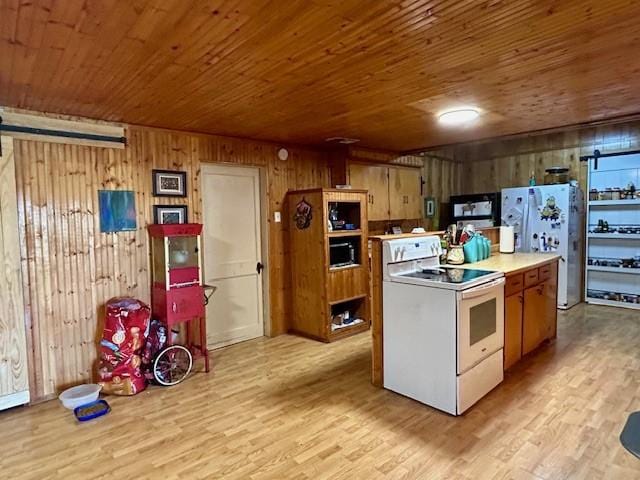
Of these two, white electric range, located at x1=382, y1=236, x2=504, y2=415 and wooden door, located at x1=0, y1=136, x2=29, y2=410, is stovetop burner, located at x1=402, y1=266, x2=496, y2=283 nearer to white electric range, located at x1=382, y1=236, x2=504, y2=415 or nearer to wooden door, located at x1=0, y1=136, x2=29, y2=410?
white electric range, located at x1=382, y1=236, x2=504, y2=415

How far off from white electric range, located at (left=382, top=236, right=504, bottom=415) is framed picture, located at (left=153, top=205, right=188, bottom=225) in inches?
82.4

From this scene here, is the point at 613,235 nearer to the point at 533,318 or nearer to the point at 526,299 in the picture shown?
the point at 533,318

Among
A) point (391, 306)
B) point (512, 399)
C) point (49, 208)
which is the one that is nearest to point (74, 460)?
point (49, 208)

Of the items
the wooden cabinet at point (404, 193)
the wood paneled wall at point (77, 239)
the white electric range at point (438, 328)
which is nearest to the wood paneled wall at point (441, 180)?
the wooden cabinet at point (404, 193)

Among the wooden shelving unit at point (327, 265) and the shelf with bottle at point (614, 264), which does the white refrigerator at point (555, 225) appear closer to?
the shelf with bottle at point (614, 264)

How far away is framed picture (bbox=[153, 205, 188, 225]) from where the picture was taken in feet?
12.5

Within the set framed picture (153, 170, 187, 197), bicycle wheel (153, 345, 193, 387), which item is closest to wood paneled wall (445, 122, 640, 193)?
framed picture (153, 170, 187, 197)

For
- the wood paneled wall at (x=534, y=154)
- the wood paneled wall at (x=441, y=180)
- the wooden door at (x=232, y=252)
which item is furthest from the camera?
the wood paneled wall at (x=441, y=180)

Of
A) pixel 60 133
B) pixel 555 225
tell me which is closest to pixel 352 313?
pixel 555 225

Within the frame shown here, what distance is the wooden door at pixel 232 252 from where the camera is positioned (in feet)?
14.2

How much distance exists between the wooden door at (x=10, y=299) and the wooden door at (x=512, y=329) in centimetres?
Result: 385

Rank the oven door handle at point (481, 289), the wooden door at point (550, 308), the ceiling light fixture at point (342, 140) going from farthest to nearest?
the ceiling light fixture at point (342, 140) < the wooden door at point (550, 308) < the oven door handle at point (481, 289)

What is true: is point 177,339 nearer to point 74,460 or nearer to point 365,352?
point 74,460

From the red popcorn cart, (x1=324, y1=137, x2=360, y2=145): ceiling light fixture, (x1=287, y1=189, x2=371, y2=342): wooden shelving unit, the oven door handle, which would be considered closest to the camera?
the oven door handle
